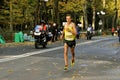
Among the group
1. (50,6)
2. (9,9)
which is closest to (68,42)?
Answer: (9,9)

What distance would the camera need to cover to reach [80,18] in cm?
8631

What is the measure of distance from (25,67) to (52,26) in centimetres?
2560

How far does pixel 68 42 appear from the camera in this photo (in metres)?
15.1

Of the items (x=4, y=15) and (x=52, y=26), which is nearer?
(x=52, y=26)

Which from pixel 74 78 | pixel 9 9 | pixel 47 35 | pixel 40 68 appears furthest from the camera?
pixel 9 9

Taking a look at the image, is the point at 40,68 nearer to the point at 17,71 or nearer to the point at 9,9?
the point at 17,71

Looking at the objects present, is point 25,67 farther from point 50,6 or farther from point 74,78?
point 50,6

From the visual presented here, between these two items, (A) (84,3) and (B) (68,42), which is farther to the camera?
(A) (84,3)

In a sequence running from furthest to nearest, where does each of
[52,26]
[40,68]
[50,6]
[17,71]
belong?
[50,6] < [52,26] < [40,68] < [17,71]

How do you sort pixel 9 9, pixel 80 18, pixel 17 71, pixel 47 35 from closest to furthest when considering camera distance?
pixel 17 71 → pixel 47 35 → pixel 9 9 → pixel 80 18

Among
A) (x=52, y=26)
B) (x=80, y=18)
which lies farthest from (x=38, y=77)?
(x=80, y=18)

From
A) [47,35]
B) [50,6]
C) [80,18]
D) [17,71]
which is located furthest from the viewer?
[80,18]

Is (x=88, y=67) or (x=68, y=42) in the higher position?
(x=68, y=42)

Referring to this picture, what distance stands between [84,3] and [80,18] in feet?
56.8
